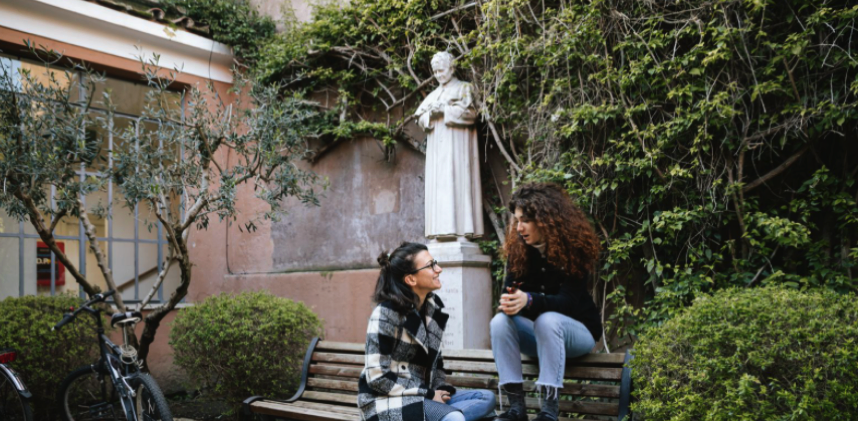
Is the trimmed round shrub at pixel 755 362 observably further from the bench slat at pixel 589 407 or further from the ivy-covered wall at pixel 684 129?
the ivy-covered wall at pixel 684 129

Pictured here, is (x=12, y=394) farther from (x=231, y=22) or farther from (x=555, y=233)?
(x=231, y=22)

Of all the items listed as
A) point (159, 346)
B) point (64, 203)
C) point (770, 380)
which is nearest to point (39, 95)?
point (64, 203)

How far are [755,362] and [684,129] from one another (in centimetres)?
233

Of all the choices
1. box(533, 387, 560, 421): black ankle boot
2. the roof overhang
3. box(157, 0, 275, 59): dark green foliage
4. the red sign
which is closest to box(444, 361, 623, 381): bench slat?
box(533, 387, 560, 421): black ankle boot

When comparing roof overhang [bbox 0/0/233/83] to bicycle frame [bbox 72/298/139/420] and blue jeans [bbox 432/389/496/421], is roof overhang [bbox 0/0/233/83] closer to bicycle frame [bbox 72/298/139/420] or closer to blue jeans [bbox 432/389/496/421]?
bicycle frame [bbox 72/298/139/420]

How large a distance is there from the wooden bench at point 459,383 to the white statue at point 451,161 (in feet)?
5.52

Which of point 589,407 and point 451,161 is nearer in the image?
point 589,407

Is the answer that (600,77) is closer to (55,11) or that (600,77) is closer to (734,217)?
(734,217)

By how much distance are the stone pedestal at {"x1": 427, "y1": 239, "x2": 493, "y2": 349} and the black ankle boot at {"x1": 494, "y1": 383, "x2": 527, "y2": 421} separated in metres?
2.16

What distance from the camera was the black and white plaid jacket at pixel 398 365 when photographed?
2693 mm

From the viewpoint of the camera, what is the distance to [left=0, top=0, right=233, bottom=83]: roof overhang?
254 inches

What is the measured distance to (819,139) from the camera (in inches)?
167

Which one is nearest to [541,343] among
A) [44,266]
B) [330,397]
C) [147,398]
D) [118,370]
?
[330,397]

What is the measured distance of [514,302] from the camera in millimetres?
3012
